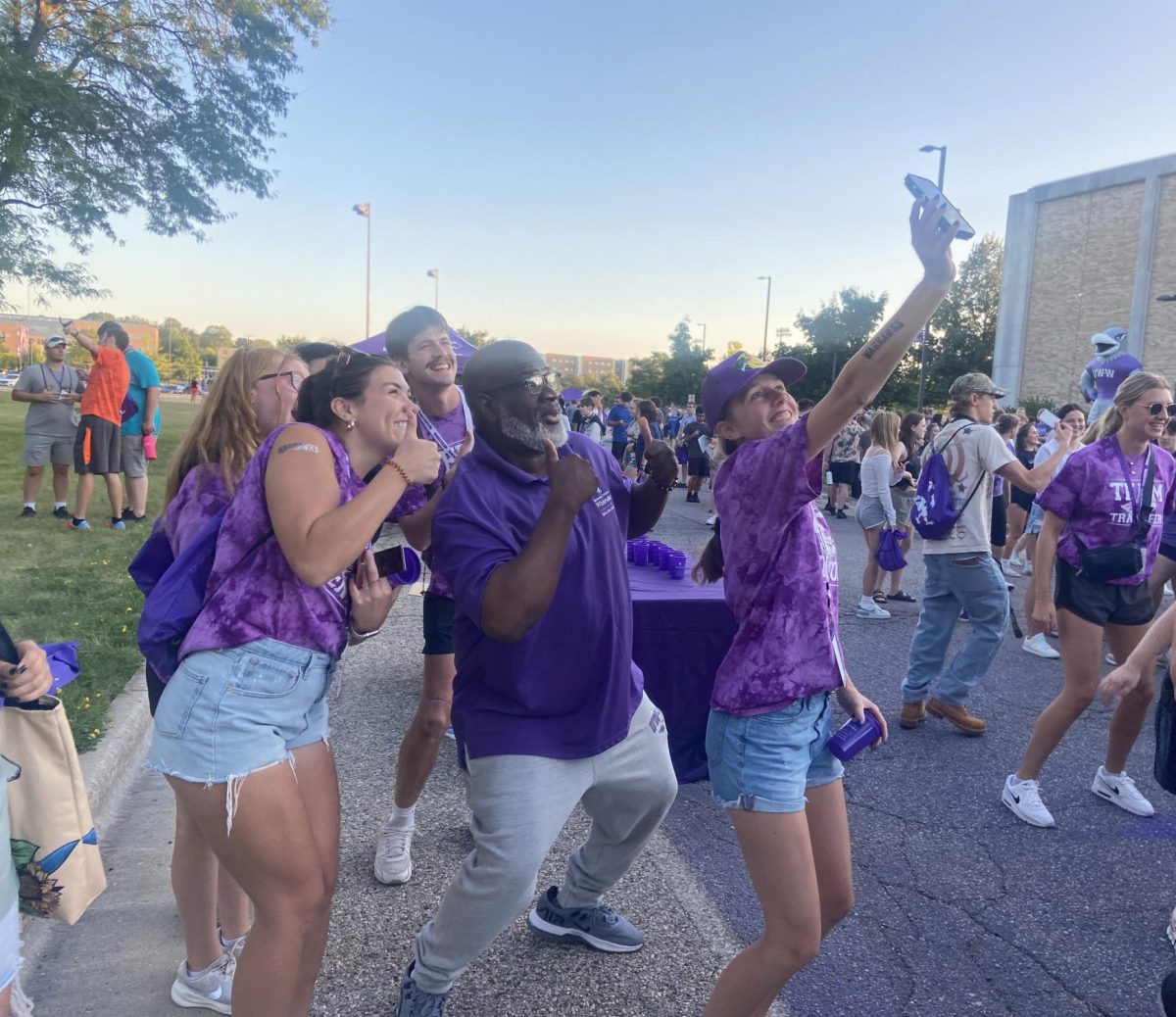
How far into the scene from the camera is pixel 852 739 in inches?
88.9

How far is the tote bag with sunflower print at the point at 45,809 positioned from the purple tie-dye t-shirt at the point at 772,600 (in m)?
1.50

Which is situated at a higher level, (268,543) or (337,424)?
(337,424)

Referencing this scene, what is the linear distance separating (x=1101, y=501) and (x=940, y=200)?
104 inches

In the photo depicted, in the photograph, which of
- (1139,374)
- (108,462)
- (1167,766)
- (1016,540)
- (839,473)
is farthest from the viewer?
(839,473)

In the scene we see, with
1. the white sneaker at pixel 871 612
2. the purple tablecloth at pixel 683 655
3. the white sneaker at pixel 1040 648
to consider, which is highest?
the purple tablecloth at pixel 683 655

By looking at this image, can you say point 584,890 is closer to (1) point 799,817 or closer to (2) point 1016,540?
(1) point 799,817

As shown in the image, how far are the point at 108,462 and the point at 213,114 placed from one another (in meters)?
12.3

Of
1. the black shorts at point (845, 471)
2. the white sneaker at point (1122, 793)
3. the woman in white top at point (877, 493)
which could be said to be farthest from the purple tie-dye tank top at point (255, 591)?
the black shorts at point (845, 471)

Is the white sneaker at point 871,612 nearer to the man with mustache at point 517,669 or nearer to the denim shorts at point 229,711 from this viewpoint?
the man with mustache at point 517,669

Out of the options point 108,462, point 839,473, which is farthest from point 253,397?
point 839,473

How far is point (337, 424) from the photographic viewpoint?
2.13 m

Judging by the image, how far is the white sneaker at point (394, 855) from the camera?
3.17m

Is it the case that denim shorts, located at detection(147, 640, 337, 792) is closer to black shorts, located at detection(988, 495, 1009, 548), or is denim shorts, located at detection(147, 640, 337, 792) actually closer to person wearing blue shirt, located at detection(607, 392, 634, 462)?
black shorts, located at detection(988, 495, 1009, 548)

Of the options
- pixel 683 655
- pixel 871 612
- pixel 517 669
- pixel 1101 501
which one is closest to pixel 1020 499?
pixel 871 612
